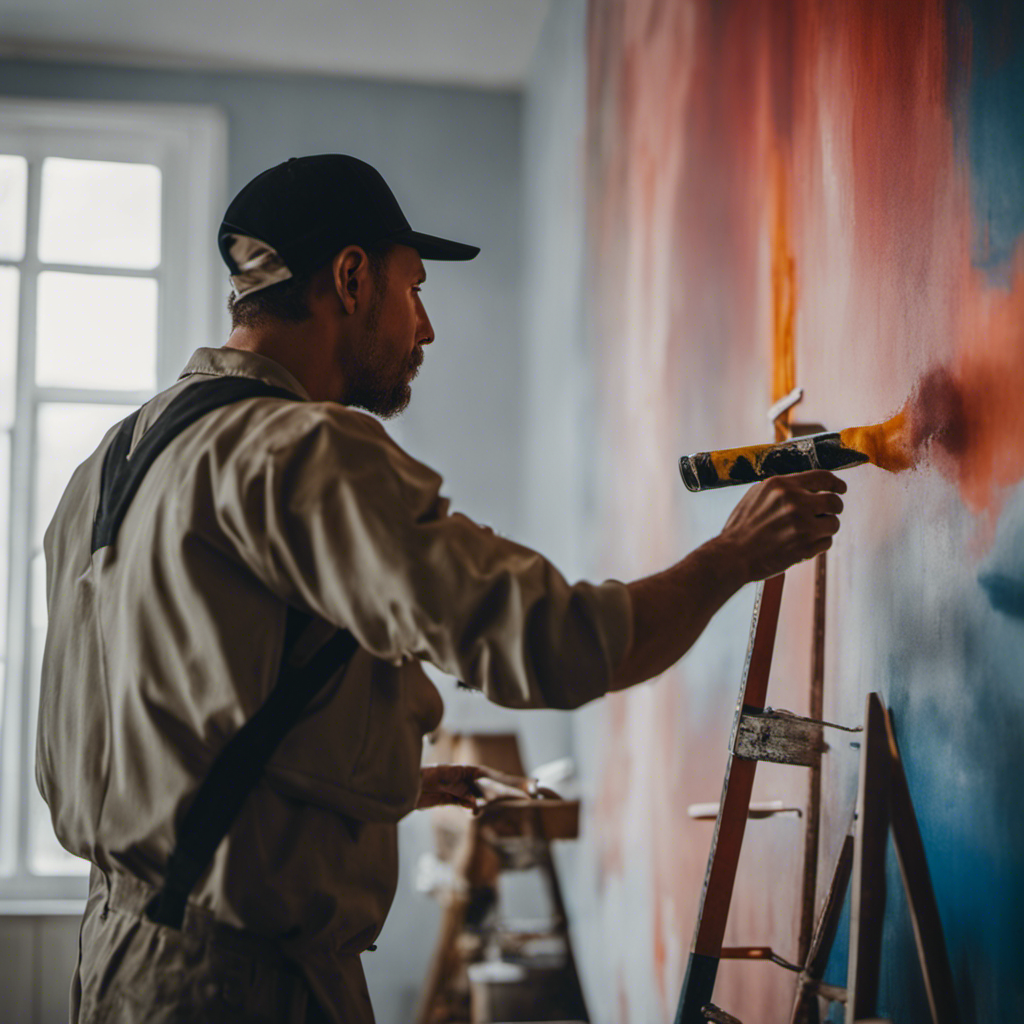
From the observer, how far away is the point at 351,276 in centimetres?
123

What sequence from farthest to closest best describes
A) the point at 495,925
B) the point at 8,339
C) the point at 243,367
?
1. the point at 8,339
2. the point at 495,925
3. the point at 243,367

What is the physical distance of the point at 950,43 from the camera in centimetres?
114

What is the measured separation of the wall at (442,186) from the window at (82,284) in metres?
0.11

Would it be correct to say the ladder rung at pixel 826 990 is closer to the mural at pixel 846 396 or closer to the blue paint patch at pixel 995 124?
the mural at pixel 846 396

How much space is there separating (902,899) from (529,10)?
3493 mm

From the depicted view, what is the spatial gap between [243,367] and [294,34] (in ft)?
10.7

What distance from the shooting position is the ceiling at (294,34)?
384cm

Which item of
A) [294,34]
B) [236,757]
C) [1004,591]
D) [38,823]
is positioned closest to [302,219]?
[236,757]

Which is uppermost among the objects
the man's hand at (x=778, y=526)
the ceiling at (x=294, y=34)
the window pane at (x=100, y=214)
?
the ceiling at (x=294, y=34)

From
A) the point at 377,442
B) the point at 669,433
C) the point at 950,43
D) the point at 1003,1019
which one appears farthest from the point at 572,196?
the point at 1003,1019

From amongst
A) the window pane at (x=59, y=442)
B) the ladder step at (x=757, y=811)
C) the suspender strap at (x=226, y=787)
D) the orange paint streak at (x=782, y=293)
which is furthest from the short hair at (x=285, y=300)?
the window pane at (x=59, y=442)

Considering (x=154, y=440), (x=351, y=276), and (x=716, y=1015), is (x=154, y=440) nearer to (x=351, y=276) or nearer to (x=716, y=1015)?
(x=351, y=276)

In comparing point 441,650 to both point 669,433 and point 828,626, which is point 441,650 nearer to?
point 828,626

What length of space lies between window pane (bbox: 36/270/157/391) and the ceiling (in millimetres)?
850
